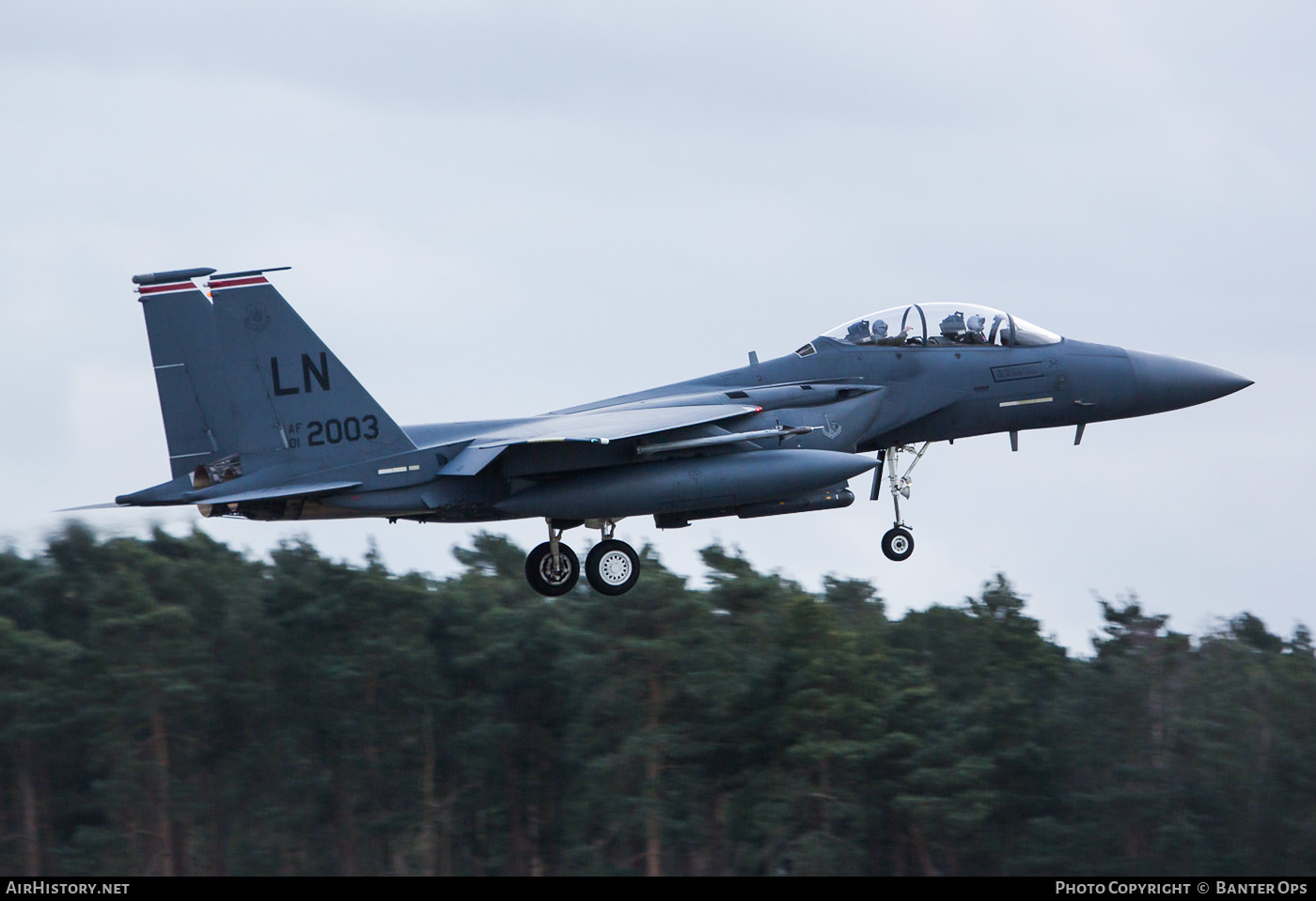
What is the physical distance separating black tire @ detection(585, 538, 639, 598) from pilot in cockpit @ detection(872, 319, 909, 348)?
4139 mm

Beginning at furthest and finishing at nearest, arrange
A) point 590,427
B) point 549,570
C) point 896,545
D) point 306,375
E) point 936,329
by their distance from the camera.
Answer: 1. point 936,329
2. point 896,545
3. point 549,570
4. point 590,427
5. point 306,375

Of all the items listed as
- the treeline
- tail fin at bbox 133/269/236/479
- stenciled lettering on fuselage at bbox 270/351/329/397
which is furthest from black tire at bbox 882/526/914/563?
the treeline

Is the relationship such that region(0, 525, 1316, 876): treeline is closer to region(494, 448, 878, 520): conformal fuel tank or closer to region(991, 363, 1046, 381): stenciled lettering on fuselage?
region(991, 363, 1046, 381): stenciled lettering on fuselage

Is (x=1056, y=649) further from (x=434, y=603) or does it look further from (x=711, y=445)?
(x=711, y=445)

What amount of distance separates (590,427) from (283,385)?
331cm

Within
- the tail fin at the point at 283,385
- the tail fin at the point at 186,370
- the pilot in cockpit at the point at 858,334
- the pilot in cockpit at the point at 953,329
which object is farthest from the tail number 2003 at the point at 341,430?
the pilot in cockpit at the point at 953,329

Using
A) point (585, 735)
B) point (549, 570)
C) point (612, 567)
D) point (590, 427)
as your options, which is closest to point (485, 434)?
point (590, 427)

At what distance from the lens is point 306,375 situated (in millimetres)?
16203

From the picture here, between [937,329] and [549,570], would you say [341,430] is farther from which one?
[937,329]

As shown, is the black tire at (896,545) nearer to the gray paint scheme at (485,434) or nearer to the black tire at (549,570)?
the gray paint scheme at (485,434)

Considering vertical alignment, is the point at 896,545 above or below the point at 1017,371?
below

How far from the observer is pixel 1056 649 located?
47531 millimetres
